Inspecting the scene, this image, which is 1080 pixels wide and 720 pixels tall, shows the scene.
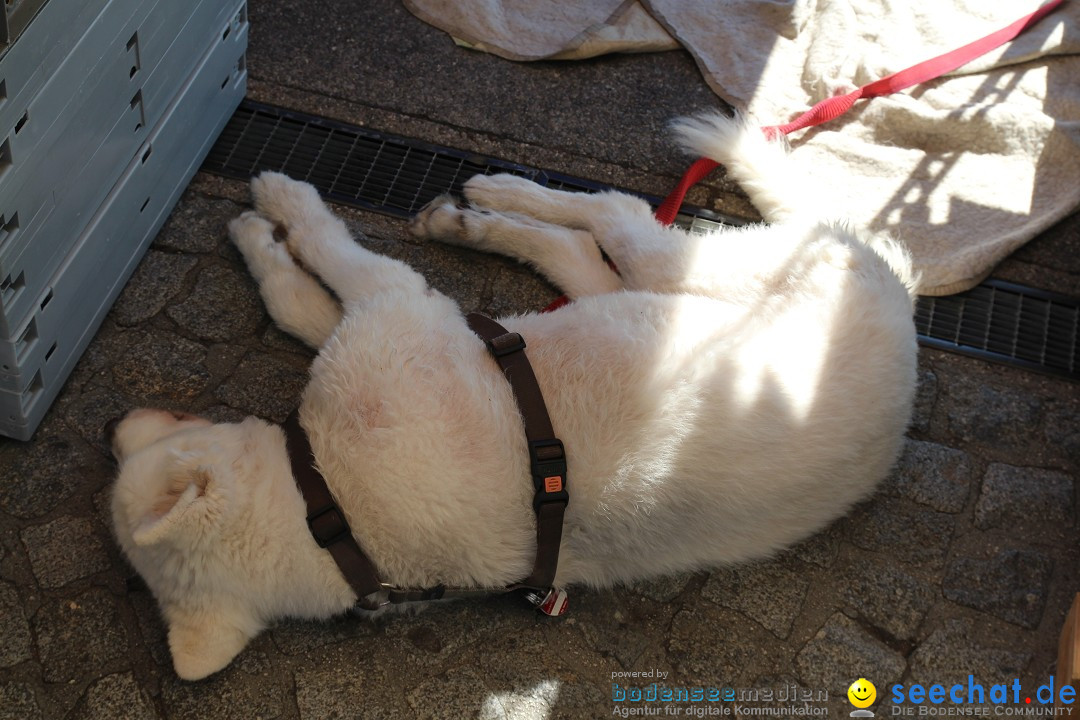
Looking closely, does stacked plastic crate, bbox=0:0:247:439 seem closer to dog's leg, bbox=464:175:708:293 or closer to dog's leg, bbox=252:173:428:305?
dog's leg, bbox=252:173:428:305

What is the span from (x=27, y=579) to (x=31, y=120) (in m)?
1.23

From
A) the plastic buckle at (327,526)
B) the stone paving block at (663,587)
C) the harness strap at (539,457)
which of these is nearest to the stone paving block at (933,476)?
the stone paving block at (663,587)

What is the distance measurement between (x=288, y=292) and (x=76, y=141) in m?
0.79

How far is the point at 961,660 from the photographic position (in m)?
2.89

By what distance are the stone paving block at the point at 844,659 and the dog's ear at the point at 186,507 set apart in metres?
1.65

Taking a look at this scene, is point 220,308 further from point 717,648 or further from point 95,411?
point 717,648

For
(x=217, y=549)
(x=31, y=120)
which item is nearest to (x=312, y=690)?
(x=217, y=549)

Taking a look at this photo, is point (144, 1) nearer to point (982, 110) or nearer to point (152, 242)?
point (152, 242)

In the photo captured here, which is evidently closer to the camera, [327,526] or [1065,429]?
[327,526]

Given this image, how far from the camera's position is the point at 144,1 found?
2896 mm

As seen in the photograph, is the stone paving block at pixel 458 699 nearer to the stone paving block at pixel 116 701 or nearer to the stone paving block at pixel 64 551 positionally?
the stone paving block at pixel 116 701

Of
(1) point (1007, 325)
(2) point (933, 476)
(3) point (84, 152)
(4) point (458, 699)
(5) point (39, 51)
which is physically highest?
(5) point (39, 51)

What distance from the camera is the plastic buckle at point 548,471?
2.44m

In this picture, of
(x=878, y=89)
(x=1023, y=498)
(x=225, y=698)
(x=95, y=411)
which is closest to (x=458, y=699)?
(x=225, y=698)
